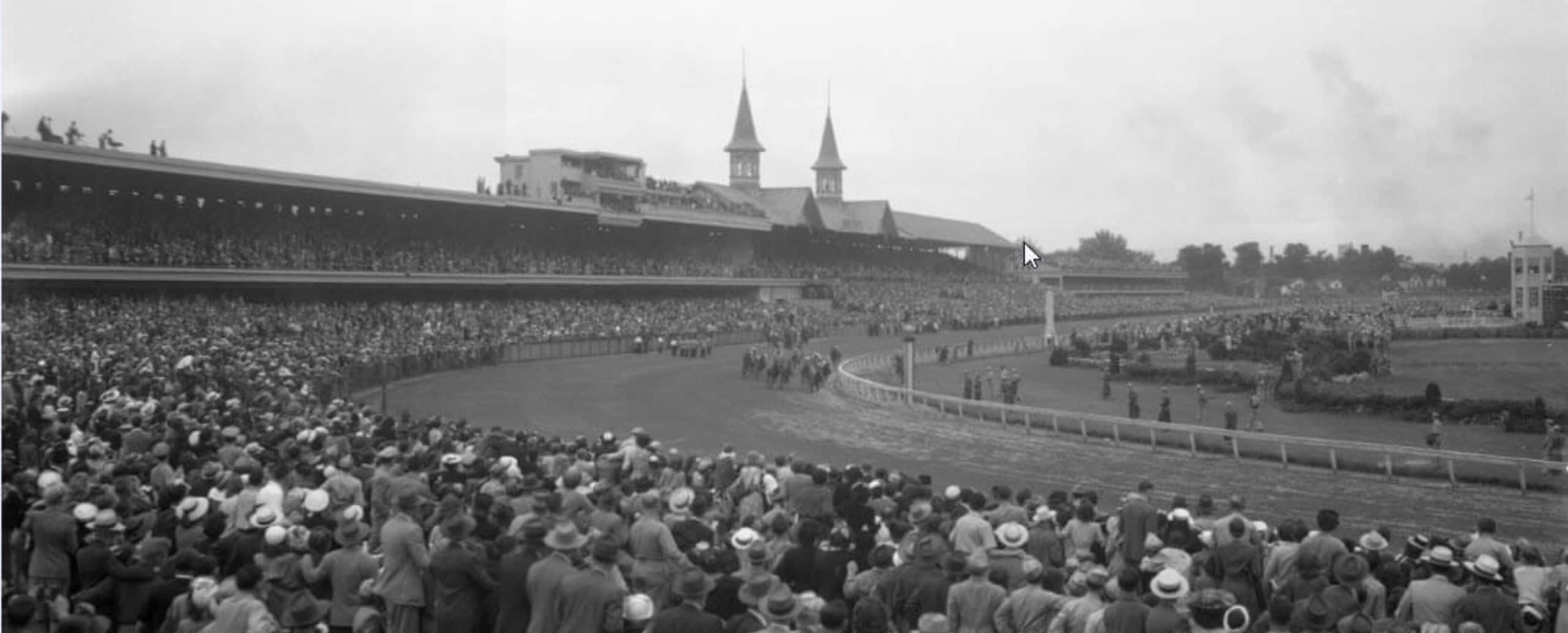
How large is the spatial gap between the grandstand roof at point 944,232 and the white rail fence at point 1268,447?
53502mm

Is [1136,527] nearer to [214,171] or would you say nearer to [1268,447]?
[1268,447]

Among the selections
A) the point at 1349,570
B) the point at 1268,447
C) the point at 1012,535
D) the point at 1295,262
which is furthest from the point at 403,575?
the point at 1295,262

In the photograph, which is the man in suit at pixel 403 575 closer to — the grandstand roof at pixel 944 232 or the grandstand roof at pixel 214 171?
the grandstand roof at pixel 214 171

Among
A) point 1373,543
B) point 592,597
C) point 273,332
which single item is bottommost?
point 1373,543

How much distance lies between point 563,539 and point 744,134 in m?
93.2

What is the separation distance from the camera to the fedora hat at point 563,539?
6.74 m

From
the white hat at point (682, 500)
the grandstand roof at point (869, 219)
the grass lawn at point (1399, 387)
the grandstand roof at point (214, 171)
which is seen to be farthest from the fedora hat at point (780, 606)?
the grandstand roof at point (869, 219)

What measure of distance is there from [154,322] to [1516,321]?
56.7 m

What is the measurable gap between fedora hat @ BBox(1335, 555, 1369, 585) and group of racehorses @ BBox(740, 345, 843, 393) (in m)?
25.7

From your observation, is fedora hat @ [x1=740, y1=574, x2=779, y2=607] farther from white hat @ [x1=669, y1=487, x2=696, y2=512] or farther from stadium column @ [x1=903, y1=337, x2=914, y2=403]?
stadium column @ [x1=903, y1=337, x2=914, y2=403]

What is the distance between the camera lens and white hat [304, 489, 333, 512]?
8586 mm

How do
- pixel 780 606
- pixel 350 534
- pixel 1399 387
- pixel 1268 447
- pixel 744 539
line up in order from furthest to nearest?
pixel 1399 387 < pixel 1268 447 < pixel 744 539 < pixel 350 534 < pixel 780 606

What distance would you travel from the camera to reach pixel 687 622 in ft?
18.9

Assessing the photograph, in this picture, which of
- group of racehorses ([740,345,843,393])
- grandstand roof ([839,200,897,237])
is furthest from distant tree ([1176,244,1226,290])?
group of racehorses ([740,345,843,393])
